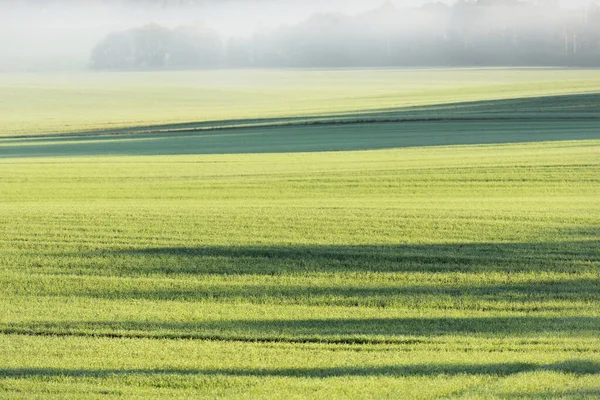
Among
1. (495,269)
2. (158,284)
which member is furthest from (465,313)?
(158,284)

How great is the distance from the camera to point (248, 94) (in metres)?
115

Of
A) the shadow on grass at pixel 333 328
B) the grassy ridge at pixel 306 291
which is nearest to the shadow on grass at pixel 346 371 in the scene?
the grassy ridge at pixel 306 291

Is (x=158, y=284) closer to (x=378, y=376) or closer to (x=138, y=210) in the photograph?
(x=378, y=376)

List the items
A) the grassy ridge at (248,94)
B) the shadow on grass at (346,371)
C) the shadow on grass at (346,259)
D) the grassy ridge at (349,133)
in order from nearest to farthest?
1. the shadow on grass at (346,371)
2. the shadow on grass at (346,259)
3. the grassy ridge at (349,133)
4. the grassy ridge at (248,94)

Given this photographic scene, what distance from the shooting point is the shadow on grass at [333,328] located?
36.8ft

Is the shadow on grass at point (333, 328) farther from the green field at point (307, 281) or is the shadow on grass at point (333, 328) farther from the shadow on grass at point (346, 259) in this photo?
the shadow on grass at point (346, 259)

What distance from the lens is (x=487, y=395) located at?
8.85m

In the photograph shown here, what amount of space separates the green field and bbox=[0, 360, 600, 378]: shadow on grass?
0.03 meters

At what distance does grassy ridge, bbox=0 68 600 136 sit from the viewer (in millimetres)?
68938

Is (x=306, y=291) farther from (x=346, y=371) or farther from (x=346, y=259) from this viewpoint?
(x=346, y=371)

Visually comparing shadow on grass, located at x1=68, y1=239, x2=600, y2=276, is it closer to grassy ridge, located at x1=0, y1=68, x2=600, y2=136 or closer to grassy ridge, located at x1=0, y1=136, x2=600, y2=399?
grassy ridge, located at x1=0, y1=136, x2=600, y2=399

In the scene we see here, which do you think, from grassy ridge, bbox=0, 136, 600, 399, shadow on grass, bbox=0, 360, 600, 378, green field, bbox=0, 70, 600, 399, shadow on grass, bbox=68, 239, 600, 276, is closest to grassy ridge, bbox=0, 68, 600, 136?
green field, bbox=0, 70, 600, 399

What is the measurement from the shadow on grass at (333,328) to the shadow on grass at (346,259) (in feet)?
8.60

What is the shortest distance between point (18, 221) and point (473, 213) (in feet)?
28.4
